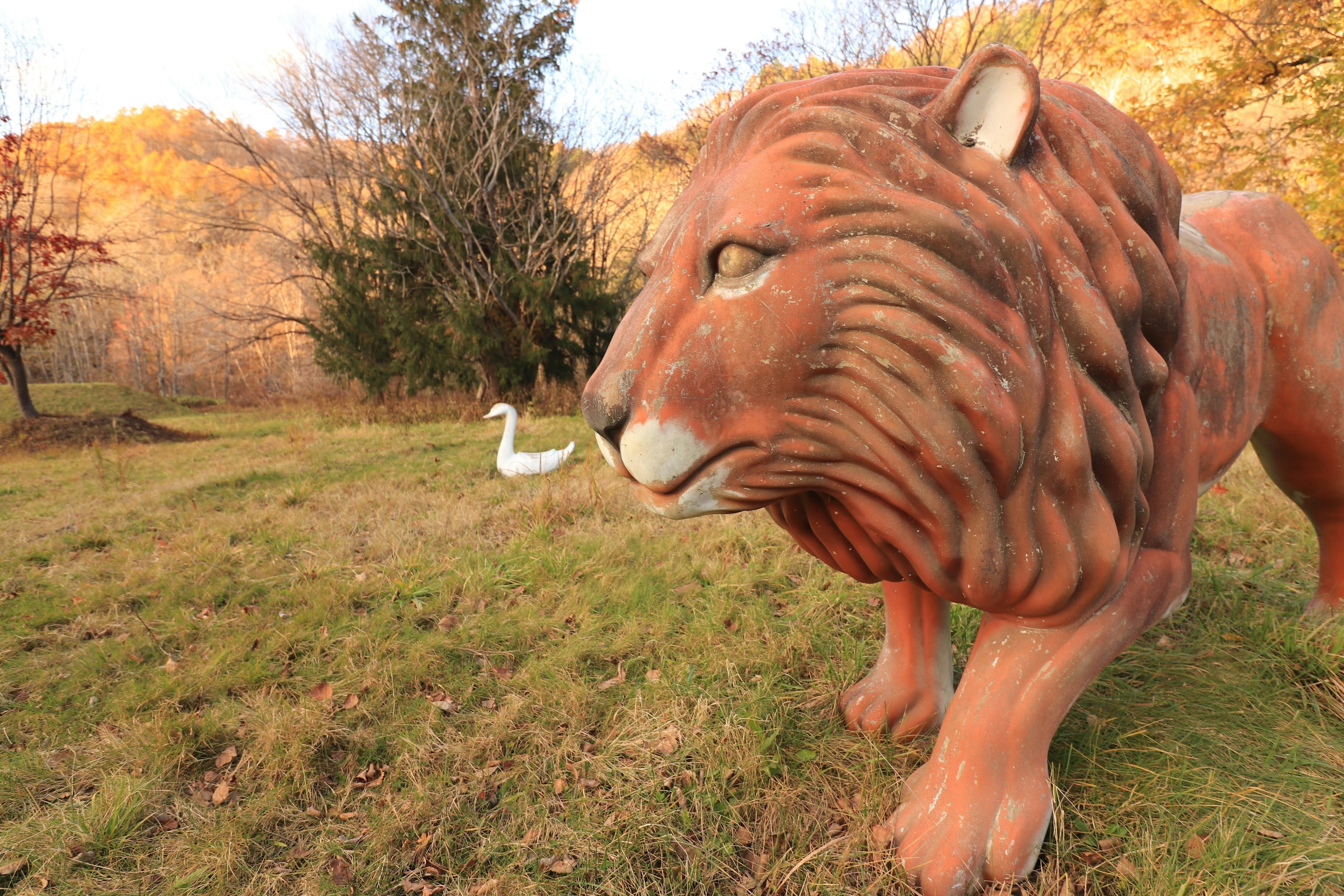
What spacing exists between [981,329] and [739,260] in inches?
16.7

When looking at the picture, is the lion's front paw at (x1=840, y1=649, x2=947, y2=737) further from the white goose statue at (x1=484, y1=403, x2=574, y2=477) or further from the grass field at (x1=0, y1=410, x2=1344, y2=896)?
the white goose statue at (x1=484, y1=403, x2=574, y2=477)

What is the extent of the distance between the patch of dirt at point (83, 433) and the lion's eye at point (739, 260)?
11423 mm

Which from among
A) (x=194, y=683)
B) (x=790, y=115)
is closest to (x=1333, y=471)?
(x=790, y=115)

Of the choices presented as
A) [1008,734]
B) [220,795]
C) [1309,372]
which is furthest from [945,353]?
[220,795]

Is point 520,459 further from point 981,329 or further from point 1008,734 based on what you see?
A: point 981,329

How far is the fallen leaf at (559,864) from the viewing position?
188cm

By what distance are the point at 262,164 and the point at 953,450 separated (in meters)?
17.2

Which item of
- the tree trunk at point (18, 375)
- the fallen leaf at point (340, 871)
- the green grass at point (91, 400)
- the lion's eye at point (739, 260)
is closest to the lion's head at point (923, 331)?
the lion's eye at point (739, 260)

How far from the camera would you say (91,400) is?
46.0 feet

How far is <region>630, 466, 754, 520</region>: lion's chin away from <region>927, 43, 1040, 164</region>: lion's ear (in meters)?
0.75

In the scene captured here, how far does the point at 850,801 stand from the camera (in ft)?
6.47

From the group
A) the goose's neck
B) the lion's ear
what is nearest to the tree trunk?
the goose's neck

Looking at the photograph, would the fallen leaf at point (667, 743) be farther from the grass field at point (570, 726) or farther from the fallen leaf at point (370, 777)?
the fallen leaf at point (370, 777)

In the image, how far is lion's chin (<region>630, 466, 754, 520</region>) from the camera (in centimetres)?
122
